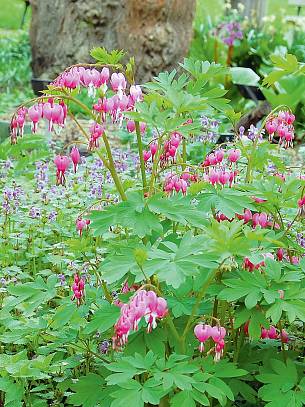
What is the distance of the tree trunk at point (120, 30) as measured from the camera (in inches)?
353

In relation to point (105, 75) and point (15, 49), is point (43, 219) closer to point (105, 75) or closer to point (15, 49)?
point (105, 75)

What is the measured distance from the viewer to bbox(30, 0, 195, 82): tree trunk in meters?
8.96

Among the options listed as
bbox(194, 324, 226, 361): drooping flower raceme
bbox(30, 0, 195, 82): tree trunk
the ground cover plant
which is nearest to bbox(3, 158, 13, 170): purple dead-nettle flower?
the ground cover plant

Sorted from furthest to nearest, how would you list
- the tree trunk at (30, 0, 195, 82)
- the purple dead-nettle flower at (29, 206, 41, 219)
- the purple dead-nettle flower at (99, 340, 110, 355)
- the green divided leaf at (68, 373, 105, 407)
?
1. the tree trunk at (30, 0, 195, 82)
2. the purple dead-nettle flower at (29, 206, 41, 219)
3. the purple dead-nettle flower at (99, 340, 110, 355)
4. the green divided leaf at (68, 373, 105, 407)

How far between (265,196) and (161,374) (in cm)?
68

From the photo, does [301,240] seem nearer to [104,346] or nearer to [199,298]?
[104,346]

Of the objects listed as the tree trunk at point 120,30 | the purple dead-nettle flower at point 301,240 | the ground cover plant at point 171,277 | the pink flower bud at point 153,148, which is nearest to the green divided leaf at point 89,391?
the ground cover plant at point 171,277

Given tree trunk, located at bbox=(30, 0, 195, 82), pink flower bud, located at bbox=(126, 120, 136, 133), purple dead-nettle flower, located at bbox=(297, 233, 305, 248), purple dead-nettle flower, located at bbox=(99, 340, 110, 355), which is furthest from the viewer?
tree trunk, located at bbox=(30, 0, 195, 82)

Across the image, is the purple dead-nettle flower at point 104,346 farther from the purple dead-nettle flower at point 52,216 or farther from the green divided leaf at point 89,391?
the purple dead-nettle flower at point 52,216

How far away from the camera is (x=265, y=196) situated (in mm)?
2541

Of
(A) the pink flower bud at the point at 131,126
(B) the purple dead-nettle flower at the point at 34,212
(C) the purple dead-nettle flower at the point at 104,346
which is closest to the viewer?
(A) the pink flower bud at the point at 131,126

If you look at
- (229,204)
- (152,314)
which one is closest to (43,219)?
(229,204)

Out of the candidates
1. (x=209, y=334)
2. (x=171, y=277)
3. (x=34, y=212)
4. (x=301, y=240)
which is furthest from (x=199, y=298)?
(x=34, y=212)

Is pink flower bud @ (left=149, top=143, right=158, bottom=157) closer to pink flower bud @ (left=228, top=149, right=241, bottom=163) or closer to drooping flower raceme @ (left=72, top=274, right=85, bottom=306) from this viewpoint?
pink flower bud @ (left=228, top=149, right=241, bottom=163)
